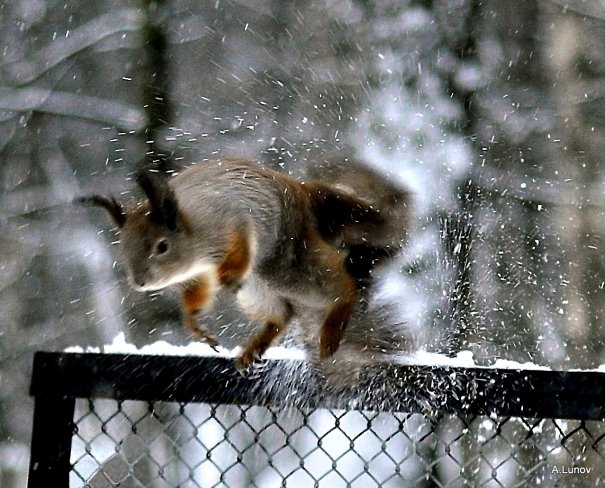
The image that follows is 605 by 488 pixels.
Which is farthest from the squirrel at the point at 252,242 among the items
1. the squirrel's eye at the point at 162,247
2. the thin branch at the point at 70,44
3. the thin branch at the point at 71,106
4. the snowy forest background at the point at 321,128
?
the thin branch at the point at 70,44

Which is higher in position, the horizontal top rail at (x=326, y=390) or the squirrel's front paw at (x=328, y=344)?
the horizontal top rail at (x=326, y=390)

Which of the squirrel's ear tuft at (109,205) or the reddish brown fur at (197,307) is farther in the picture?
the reddish brown fur at (197,307)

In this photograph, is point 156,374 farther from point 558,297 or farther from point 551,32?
point 551,32

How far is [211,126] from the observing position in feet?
11.9

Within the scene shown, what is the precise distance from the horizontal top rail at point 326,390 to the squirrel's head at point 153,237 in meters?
0.15

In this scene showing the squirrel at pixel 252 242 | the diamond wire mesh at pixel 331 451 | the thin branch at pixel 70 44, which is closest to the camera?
the squirrel at pixel 252 242

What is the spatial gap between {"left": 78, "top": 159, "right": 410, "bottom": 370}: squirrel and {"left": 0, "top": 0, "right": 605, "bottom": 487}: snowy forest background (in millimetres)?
1488

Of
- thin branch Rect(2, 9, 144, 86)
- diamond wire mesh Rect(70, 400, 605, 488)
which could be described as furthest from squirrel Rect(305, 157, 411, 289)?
thin branch Rect(2, 9, 144, 86)

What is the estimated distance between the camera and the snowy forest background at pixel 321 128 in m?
3.42

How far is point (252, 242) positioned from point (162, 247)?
16 centimetres

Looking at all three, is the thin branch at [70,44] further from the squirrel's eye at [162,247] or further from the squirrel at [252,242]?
the squirrel's eye at [162,247]

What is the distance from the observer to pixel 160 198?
1380 mm

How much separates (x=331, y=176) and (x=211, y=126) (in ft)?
6.29

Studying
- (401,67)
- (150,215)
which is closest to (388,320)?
(150,215)
